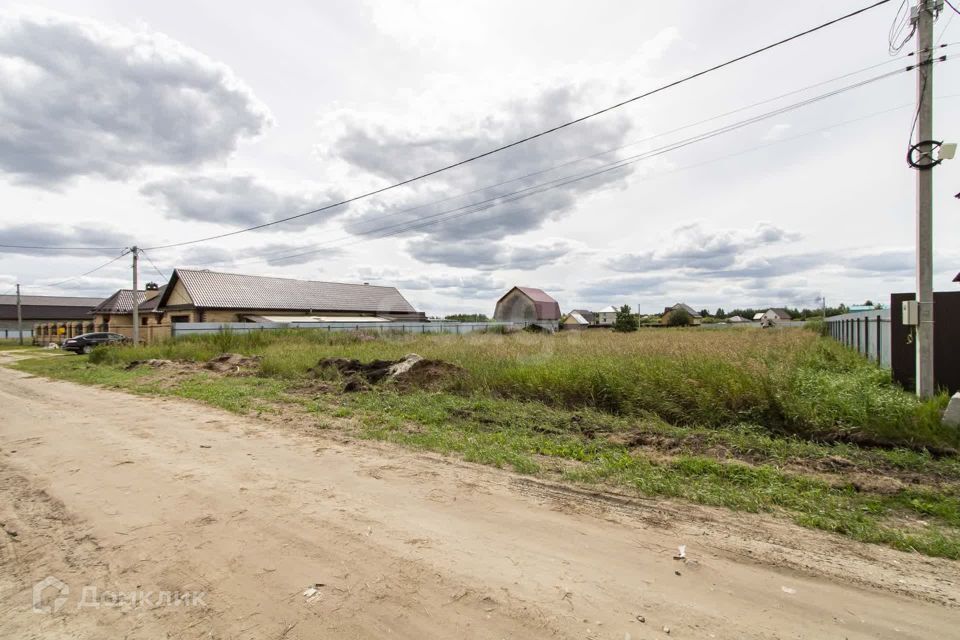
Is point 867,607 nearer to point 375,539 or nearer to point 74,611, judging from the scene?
point 375,539

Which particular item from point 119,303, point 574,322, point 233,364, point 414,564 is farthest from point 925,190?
point 574,322

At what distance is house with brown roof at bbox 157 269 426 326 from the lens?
3638 centimetres

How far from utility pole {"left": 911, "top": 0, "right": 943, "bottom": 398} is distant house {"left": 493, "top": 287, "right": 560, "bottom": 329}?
53.1m

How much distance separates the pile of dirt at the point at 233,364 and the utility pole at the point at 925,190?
17.2 metres

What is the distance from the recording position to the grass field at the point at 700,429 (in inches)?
172

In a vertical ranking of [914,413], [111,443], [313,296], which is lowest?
[111,443]

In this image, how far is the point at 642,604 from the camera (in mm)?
2725

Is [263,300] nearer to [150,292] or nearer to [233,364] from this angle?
[150,292]

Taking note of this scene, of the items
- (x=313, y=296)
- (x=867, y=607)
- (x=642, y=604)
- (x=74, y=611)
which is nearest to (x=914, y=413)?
(x=867, y=607)

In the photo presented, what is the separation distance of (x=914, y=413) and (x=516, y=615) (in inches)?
271

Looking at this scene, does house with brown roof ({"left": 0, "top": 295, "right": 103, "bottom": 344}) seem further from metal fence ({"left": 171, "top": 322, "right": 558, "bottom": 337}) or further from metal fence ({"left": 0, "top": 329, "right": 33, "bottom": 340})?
metal fence ({"left": 171, "top": 322, "right": 558, "bottom": 337})

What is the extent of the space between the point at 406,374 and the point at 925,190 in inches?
416

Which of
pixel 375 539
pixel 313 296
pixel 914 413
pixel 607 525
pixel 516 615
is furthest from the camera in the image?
pixel 313 296

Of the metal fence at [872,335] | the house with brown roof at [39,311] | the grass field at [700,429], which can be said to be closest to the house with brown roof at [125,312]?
the house with brown roof at [39,311]
